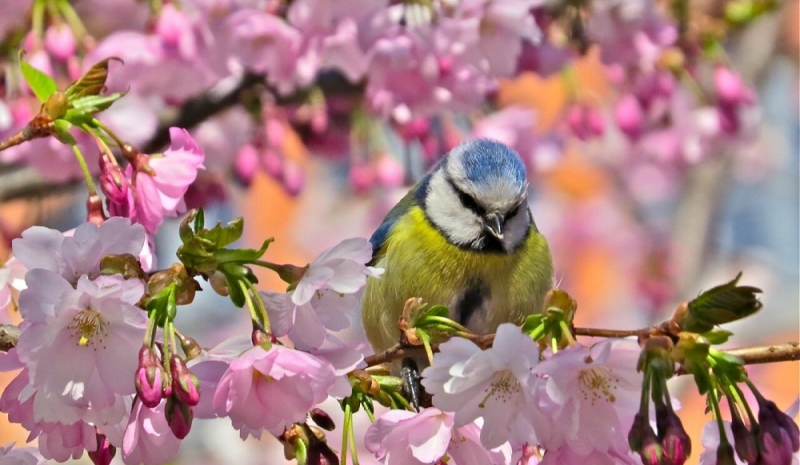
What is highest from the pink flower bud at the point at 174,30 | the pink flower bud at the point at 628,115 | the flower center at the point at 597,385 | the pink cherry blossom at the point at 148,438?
the pink flower bud at the point at 628,115

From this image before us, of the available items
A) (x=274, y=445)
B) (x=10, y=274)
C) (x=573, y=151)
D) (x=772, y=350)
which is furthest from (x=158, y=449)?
(x=573, y=151)

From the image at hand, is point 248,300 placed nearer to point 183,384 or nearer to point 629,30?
point 183,384

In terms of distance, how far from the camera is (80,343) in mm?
843

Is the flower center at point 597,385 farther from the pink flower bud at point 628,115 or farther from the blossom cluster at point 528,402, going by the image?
the pink flower bud at point 628,115

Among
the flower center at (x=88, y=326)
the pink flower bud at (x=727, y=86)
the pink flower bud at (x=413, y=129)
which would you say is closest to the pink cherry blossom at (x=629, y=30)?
the pink flower bud at (x=727, y=86)

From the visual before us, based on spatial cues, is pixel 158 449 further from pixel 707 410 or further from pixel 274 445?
pixel 274 445

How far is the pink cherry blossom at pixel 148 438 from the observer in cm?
86

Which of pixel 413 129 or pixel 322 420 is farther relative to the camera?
pixel 413 129

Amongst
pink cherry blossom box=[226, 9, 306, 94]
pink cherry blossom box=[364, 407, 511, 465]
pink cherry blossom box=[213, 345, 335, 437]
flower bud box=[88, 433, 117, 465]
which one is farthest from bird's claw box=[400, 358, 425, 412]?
pink cherry blossom box=[226, 9, 306, 94]

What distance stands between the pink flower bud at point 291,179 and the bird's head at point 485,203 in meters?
0.57

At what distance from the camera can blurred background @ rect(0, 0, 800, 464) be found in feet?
7.20

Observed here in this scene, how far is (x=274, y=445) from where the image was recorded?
3652 millimetres

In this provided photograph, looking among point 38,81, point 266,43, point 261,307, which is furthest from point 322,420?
point 266,43

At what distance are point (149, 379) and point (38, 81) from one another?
400mm
